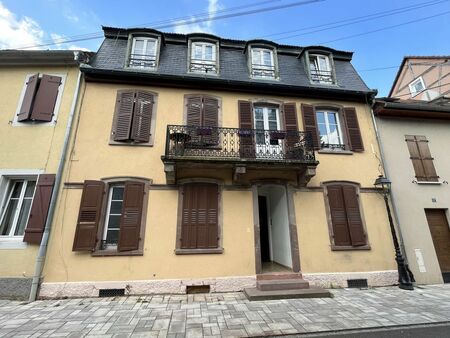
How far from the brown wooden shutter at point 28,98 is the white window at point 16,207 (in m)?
1.99

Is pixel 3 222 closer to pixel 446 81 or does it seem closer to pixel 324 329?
pixel 324 329

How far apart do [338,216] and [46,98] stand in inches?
398

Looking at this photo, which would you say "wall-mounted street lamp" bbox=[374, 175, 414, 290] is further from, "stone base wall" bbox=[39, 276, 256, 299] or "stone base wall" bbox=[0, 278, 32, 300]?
"stone base wall" bbox=[0, 278, 32, 300]

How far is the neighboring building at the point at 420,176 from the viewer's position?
284 inches

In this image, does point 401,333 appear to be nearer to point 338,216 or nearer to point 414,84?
point 338,216

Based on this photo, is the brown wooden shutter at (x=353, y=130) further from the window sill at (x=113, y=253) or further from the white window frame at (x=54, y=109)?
the white window frame at (x=54, y=109)

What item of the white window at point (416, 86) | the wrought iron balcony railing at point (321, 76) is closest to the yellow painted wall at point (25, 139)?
the wrought iron balcony railing at point (321, 76)

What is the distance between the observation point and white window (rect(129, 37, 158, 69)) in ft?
26.4

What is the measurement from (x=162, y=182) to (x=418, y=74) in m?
18.1

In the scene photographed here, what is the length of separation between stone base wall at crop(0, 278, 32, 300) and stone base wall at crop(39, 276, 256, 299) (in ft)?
1.07

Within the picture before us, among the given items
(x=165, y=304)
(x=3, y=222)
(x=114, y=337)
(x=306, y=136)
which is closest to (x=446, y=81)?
(x=306, y=136)

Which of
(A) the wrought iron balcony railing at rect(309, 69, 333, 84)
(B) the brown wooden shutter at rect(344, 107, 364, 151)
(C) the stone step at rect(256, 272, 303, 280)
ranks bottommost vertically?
(C) the stone step at rect(256, 272, 303, 280)

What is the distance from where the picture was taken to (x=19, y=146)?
6586mm

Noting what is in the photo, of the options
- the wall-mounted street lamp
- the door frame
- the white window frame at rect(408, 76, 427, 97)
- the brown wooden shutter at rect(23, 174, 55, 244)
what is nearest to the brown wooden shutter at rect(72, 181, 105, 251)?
the brown wooden shutter at rect(23, 174, 55, 244)
